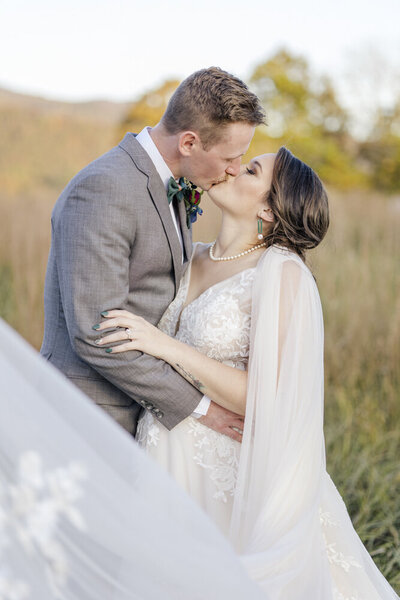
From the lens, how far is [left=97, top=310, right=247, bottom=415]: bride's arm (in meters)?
2.15

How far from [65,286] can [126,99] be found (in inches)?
682

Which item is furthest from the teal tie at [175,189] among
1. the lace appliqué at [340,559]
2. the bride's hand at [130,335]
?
the lace appliqué at [340,559]

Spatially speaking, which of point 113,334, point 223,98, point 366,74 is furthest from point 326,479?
point 366,74

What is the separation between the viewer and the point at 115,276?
7.04 ft

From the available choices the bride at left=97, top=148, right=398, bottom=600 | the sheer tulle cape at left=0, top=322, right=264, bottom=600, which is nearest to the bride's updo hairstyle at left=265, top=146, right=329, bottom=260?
the bride at left=97, top=148, right=398, bottom=600

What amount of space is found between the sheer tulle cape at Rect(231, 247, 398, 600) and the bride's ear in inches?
10.8

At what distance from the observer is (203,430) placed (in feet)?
8.02

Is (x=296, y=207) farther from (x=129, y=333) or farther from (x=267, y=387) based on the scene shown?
(x=129, y=333)

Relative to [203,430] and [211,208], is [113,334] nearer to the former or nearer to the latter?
[203,430]

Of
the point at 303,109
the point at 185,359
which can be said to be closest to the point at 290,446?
the point at 185,359

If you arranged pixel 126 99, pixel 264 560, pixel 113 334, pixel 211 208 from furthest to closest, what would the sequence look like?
pixel 126 99 < pixel 211 208 < pixel 113 334 < pixel 264 560

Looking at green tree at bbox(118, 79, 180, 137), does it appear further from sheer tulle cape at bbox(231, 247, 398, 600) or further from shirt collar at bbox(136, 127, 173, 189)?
sheer tulle cape at bbox(231, 247, 398, 600)

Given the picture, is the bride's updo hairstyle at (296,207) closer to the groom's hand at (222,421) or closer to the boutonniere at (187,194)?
the boutonniere at (187,194)

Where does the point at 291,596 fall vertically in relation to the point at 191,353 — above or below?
below
